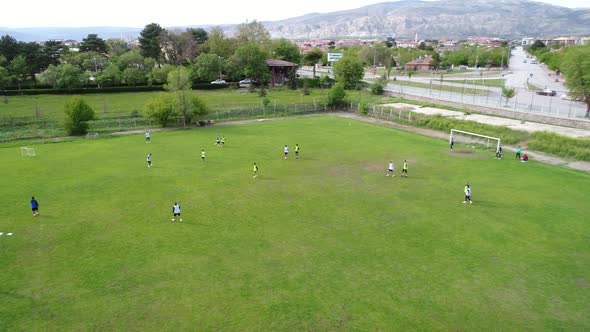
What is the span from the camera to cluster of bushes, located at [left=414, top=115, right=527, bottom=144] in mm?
42000

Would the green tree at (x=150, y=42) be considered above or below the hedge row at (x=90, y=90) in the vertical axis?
above

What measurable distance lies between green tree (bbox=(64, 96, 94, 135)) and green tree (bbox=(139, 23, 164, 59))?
58.8 meters

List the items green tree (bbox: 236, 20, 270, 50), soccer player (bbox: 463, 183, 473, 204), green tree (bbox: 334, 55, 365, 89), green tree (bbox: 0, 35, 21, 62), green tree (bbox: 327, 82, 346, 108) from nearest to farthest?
soccer player (bbox: 463, 183, 473, 204)
green tree (bbox: 327, 82, 346, 108)
green tree (bbox: 334, 55, 365, 89)
green tree (bbox: 0, 35, 21, 62)
green tree (bbox: 236, 20, 270, 50)

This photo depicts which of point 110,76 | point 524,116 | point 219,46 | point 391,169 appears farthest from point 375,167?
point 219,46

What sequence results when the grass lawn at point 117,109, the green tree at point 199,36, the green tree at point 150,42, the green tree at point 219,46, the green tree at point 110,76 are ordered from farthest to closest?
the green tree at point 199,36, the green tree at point 219,46, the green tree at point 150,42, the green tree at point 110,76, the grass lawn at point 117,109

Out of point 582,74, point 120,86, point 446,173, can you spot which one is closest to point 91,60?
point 120,86

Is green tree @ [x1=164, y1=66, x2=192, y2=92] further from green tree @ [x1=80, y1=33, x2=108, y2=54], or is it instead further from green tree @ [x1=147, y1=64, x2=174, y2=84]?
green tree @ [x1=80, y1=33, x2=108, y2=54]

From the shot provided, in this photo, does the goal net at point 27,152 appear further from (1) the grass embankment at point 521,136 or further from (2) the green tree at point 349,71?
(2) the green tree at point 349,71

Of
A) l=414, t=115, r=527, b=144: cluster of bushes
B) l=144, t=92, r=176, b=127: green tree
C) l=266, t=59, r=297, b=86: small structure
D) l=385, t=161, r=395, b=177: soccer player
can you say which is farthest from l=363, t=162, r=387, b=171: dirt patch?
l=266, t=59, r=297, b=86: small structure

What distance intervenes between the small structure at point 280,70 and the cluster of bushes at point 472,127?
168ft

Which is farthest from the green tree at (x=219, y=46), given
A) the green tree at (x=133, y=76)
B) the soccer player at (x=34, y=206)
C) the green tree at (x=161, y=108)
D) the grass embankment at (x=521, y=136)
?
the soccer player at (x=34, y=206)

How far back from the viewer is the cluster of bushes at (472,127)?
4200 centimetres

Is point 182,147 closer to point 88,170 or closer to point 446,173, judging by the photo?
point 88,170

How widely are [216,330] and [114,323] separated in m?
3.87
